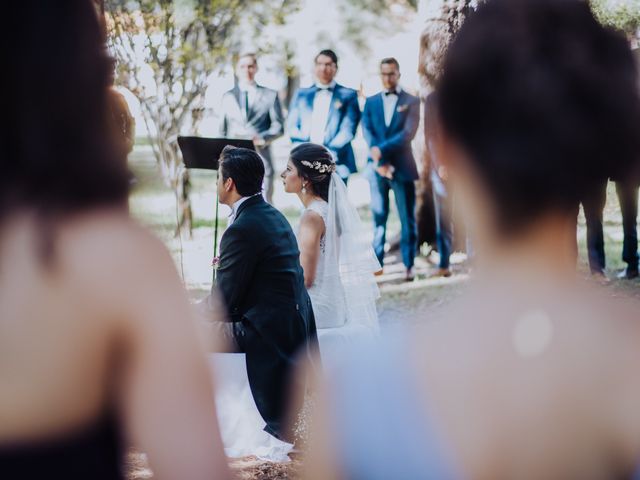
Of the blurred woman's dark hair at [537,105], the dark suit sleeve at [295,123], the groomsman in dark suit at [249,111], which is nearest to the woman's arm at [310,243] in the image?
the dark suit sleeve at [295,123]

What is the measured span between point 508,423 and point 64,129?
29.6 inches

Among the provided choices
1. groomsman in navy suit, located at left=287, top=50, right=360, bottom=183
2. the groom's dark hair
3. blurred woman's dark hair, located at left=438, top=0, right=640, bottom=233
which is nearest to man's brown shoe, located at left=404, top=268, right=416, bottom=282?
groomsman in navy suit, located at left=287, top=50, right=360, bottom=183

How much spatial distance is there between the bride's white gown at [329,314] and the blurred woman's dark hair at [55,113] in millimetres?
3595

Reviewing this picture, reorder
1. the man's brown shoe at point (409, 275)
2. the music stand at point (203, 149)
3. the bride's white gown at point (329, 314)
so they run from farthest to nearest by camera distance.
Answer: the man's brown shoe at point (409, 275), the music stand at point (203, 149), the bride's white gown at point (329, 314)

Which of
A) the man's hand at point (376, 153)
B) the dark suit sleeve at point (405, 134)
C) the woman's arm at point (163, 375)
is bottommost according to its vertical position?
the woman's arm at point (163, 375)

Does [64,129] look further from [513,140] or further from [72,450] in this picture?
[513,140]

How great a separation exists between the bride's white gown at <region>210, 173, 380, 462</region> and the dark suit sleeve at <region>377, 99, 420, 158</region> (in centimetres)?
286

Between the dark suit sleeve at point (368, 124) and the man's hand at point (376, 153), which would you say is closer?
the man's hand at point (376, 153)

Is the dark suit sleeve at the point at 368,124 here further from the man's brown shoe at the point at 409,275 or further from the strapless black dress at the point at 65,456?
the strapless black dress at the point at 65,456

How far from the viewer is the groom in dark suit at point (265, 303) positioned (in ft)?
15.8

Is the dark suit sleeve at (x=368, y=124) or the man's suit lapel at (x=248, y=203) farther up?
the dark suit sleeve at (x=368, y=124)

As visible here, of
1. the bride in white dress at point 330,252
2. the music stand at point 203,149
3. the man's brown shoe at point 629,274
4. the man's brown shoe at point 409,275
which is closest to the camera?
the bride in white dress at point 330,252

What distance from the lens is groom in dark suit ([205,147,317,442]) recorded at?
483cm

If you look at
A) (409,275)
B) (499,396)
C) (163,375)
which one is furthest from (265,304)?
(409,275)
